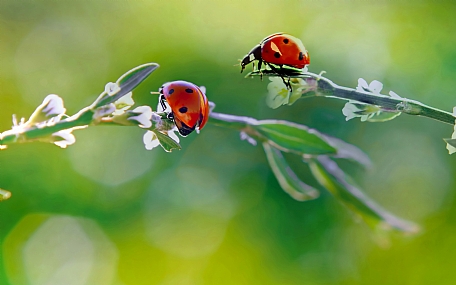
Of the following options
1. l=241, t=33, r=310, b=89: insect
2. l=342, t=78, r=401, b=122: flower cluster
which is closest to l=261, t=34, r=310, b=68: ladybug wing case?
l=241, t=33, r=310, b=89: insect

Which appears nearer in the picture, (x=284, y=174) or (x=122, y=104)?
(x=122, y=104)

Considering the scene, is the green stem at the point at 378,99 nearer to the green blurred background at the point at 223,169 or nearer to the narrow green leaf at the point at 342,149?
the narrow green leaf at the point at 342,149

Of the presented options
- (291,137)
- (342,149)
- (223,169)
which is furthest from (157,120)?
(223,169)

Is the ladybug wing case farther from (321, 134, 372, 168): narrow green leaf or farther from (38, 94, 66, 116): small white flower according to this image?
(38, 94, 66, 116): small white flower

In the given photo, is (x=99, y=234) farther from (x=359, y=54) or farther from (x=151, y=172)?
(x=359, y=54)

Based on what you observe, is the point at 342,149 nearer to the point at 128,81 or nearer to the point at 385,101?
the point at 385,101

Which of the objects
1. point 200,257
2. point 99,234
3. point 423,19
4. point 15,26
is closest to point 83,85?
point 15,26
